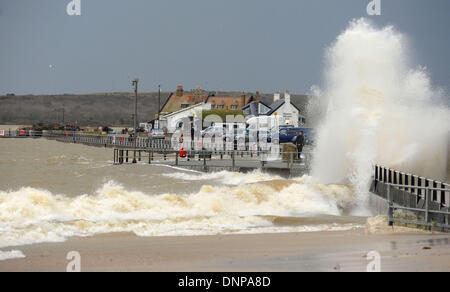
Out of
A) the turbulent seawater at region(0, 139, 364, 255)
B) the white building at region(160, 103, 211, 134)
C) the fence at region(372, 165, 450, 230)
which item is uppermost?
the white building at region(160, 103, 211, 134)

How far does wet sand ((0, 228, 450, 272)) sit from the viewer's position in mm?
11305

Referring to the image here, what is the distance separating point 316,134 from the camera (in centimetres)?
3194

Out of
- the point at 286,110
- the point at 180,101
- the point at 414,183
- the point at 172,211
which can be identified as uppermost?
the point at 180,101

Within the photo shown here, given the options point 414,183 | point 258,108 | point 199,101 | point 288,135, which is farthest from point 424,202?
point 199,101

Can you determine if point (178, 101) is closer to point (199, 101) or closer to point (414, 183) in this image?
point (199, 101)

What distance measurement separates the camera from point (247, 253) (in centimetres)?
1284

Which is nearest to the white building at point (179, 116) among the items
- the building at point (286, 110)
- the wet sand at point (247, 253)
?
the building at point (286, 110)

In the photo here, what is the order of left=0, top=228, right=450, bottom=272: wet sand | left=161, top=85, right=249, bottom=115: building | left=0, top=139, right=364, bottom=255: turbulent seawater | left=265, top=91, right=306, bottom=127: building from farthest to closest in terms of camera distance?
left=161, top=85, right=249, bottom=115: building → left=265, top=91, right=306, bottom=127: building → left=0, top=139, right=364, bottom=255: turbulent seawater → left=0, top=228, right=450, bottom=272: wet sand

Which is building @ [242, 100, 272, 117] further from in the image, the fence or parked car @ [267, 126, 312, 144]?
the fence

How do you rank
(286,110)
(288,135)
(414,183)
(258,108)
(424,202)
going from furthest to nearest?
(258,108), (286,110), (288,135), (414,183), (424,202)

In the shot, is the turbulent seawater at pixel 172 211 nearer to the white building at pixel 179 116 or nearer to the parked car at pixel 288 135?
the parked car at pixel 288 135

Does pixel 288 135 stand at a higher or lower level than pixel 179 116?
lower

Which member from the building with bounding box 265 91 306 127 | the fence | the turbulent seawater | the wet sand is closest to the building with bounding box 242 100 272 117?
the building with bounding box 265 91 306 127

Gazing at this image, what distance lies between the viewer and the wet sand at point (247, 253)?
11.3 m
